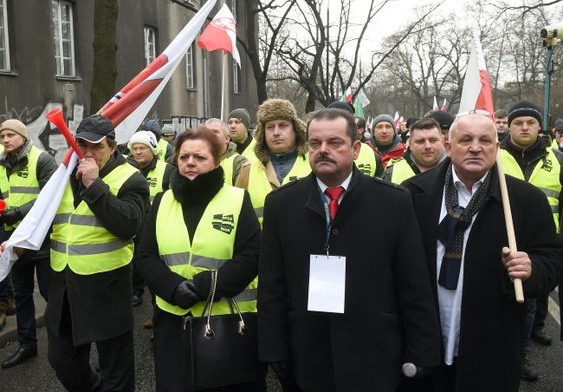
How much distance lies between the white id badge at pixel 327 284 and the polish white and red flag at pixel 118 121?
70.1 inches

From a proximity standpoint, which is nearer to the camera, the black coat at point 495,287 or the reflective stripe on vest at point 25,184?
the black coat at point 495,287

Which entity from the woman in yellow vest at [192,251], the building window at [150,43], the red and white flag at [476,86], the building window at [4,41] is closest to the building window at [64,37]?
the building window at [4,41]

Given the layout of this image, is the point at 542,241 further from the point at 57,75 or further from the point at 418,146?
the point at 57,75

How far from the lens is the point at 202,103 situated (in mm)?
21891

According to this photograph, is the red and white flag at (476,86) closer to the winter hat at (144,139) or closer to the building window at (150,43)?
the winter hat at (144,139)

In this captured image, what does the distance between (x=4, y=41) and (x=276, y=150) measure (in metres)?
9.46

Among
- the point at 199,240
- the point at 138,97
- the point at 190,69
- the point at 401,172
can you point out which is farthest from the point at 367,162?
the point at 190,69

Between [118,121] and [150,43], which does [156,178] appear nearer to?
[118,121]

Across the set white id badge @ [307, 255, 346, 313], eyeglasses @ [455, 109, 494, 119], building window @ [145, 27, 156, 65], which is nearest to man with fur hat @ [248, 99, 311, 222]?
eyeglasses @ [455, 109, 494, 119]

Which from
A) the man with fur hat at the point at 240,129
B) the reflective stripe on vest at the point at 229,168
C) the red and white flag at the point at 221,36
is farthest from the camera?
the red and white flag at the point at 221,36

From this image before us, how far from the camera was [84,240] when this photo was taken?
3.59 m

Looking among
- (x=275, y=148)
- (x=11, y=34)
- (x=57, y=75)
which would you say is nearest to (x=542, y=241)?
(x=275, y=148)

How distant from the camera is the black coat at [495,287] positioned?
8.86ft

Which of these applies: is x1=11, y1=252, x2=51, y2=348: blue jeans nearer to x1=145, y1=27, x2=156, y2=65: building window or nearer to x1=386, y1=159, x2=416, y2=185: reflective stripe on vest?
x1=386, y1=159, x2=416, y2=185: reflective stripe on vest
